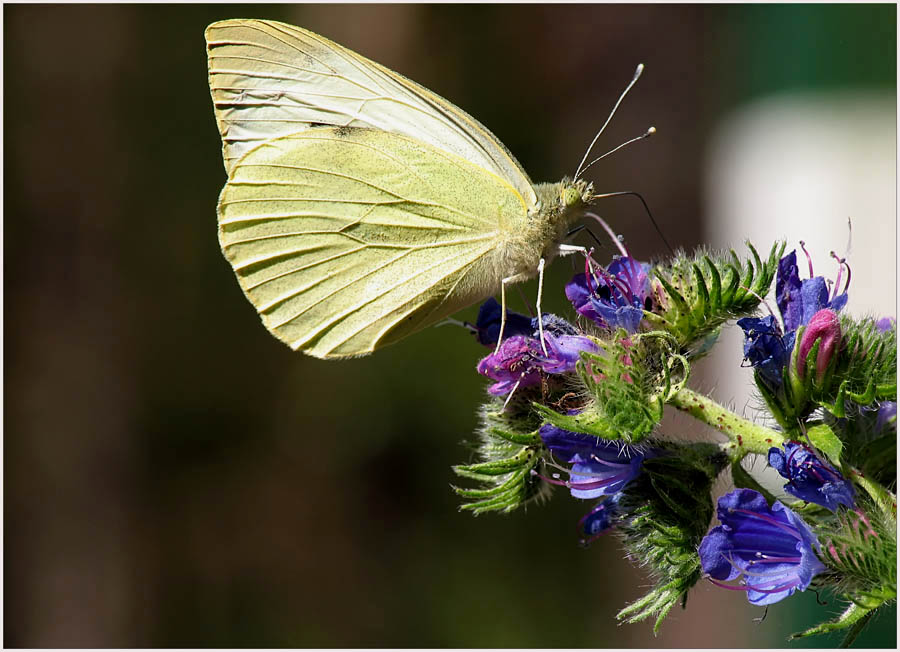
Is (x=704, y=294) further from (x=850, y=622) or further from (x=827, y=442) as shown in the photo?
(x=850, y=622)

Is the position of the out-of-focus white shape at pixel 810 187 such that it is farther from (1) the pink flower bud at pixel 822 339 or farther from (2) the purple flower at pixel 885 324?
(1) the pink flower bud at pixel 822 339

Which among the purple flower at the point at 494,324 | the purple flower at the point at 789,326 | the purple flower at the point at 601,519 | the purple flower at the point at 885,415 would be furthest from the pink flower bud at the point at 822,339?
the purple flower at the point at 494,324

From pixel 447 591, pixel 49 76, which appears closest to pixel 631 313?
pixel 447 591

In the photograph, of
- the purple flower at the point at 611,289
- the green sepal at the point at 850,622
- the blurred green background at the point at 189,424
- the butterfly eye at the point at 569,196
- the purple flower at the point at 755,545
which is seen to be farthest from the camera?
the blurred green background at the point at 189,424

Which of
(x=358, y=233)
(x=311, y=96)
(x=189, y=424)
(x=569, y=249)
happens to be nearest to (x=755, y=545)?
(x=569, y=249)

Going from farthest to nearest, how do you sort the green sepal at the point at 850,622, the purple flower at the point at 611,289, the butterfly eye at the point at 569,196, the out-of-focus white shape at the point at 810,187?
the out-of-focus white shape at the point at 810,187
the butterfly eye at the point at 569,196
the purple flower at the point at 611,289
the green sepal at the point at 850,622

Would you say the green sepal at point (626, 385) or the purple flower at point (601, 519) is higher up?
the green sepal at point (626, 385)

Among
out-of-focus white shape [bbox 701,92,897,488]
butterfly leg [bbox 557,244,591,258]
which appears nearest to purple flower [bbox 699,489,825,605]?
butterfly leg [bbox 557,244,591,258]
